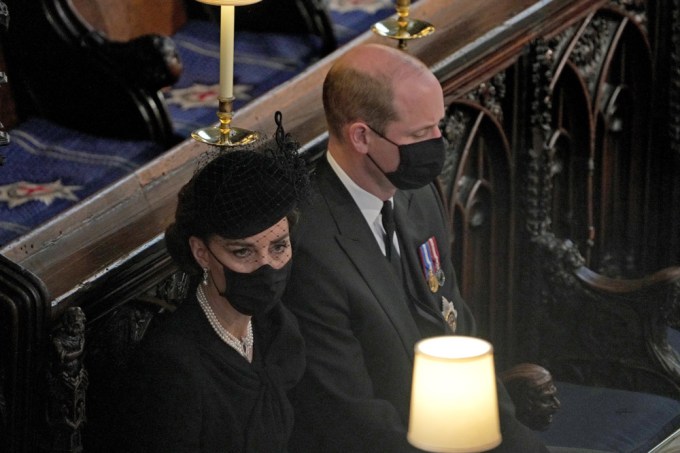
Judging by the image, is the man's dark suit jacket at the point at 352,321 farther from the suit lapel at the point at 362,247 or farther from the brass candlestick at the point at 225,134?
the brass candlestick at the point at 225,134

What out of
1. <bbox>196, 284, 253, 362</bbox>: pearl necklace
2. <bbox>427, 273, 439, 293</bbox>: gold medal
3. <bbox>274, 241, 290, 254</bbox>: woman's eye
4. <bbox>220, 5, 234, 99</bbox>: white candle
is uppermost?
<bbox>220, 5, 234, 99</bbox>: white candle

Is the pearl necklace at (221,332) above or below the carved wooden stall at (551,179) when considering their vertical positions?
above

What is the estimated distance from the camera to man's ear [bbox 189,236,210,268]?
423 centimetres

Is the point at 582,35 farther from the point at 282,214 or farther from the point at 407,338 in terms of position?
→ the point at 282,214

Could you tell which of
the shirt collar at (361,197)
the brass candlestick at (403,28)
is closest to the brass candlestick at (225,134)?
the shirt collar at (361,197)

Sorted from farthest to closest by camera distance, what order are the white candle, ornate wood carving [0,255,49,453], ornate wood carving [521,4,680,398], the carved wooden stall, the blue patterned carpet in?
ornate wood carving [521,4,680,398] < the carved wooden stall < the blue patterned carpet < the white candle < ornate wood carving [0,255,49,453]

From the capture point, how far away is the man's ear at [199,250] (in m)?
4.23

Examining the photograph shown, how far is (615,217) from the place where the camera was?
6.82 metres

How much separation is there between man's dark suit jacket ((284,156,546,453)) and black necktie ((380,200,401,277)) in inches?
0.9

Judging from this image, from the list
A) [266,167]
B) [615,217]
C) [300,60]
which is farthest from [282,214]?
[615,217]

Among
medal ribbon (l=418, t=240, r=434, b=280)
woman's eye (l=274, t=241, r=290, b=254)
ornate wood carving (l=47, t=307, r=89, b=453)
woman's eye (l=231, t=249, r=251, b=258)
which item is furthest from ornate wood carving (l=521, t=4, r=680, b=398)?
ornate wood carving (l=47, t=307, r=89, b=453)

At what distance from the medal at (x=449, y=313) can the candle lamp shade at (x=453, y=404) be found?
A: 587 millimetres

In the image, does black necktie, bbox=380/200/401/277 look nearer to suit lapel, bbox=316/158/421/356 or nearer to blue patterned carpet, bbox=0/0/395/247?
suit lapel, bbox=316/158/421/356

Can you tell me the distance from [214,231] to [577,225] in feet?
8.45
